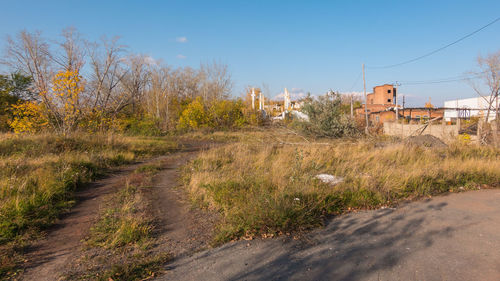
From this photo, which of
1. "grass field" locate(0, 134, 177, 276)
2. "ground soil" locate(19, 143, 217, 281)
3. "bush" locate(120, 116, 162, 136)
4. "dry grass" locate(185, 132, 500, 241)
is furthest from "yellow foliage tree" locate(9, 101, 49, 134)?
"dry grass" locate(185, 132, 500, 241)

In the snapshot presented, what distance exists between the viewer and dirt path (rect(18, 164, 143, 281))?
3.17 m

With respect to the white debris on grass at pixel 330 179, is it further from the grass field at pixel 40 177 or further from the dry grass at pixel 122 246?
the grass field at pixel 40 177

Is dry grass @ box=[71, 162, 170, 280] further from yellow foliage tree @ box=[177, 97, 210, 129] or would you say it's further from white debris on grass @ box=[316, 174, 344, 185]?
yellow foliage tree @ box=[177, 97, 210, 129]

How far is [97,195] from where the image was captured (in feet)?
19.7

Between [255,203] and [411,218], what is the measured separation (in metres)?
2.50

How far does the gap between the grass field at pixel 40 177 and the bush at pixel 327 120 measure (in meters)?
8.31

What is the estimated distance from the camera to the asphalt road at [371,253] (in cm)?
294

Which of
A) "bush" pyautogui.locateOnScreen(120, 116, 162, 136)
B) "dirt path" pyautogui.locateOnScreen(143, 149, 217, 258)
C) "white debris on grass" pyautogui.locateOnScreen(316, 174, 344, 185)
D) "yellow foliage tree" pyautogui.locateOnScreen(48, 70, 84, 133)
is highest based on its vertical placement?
"yellow foliage tree" pyautogui.locateOnScreen(48, 70, 84, 133)

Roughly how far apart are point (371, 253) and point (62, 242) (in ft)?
13.4

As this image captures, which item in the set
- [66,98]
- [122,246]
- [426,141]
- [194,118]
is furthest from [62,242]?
[194,118]

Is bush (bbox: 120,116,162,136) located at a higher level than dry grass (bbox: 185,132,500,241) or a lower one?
higher

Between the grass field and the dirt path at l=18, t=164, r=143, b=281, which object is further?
the grass field

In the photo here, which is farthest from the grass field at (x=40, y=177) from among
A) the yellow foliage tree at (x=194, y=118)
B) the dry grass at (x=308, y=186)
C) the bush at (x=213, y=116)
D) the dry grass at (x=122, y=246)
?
the bush at (x=213, y=116)

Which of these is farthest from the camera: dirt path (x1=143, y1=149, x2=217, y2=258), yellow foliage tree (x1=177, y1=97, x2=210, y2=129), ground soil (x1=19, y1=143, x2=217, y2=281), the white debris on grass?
yellow foliage tree (x1=177, y1=97, x2=210, y2=129)
